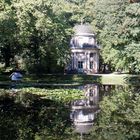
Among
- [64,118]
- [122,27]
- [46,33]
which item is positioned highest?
[122,27]

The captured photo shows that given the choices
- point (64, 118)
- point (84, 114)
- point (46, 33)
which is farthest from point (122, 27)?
point (64, 118)

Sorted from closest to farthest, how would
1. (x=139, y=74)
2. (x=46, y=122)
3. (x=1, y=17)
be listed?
(x=46, y=122) < (x=1, y=17) < (x=139, y=74)

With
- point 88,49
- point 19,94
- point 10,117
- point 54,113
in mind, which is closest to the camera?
point 10,117

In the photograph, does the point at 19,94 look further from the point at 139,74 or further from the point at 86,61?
the point at 86,61

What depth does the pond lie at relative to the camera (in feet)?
49.1

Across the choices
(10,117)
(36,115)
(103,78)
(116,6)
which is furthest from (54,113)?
(103,78)

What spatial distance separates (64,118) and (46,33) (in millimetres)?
25899

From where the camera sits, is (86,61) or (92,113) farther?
(86,61)

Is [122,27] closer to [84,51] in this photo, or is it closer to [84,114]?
[84,114]

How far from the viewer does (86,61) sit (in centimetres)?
7119

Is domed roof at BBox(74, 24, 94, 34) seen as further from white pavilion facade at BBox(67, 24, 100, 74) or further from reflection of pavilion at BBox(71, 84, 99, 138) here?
reflection of pavilion at BBox(71, 84, 99, 138)

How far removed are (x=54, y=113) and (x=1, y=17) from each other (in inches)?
603

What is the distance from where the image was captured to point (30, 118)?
1888 centimetres

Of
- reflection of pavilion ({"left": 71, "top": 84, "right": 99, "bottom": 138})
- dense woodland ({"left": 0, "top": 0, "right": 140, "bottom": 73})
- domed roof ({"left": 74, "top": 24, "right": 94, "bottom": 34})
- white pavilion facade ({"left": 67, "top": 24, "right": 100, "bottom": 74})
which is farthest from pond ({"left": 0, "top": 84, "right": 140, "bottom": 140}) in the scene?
domed roof ({"left": 74, "top": 24, "right": 94, "bottom": 34})
